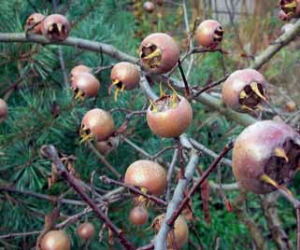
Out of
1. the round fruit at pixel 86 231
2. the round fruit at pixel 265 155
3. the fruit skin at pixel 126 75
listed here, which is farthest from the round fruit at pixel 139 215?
the round fruit at pixel 265 155

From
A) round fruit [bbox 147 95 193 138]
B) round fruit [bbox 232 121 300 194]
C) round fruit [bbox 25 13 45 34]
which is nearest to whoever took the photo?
round fruit [bbox 232 121 300 194]

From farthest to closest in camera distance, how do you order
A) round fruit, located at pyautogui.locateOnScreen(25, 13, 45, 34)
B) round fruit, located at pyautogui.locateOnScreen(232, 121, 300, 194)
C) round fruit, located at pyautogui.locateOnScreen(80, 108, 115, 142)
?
1. round fruit, located at pyautogui.locateOnScreen(25, 13, 45, 34)
2. round fruit, located at pyautogui.locateOnScreen(80, 108, 115, 142)
3. round fruit, located at pyautogui.locateOnScreen(232, 121, 300, 194)

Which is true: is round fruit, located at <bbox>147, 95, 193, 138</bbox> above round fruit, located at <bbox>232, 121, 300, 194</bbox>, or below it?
below

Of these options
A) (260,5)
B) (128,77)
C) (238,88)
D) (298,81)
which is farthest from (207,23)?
(260,5)

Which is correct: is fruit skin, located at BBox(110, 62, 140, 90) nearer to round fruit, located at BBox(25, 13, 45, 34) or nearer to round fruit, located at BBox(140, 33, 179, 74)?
round fruit, located at BBox(140, 33, 179, 74)

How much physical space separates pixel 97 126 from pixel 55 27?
291 millimetres

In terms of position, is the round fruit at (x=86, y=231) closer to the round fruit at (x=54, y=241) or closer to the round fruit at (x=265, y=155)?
the round fruit at (x=54, y=241)

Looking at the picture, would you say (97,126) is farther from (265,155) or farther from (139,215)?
(265,155)

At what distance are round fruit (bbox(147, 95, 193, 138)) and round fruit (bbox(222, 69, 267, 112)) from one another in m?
0.09

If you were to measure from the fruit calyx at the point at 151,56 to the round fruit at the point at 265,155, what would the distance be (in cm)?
34

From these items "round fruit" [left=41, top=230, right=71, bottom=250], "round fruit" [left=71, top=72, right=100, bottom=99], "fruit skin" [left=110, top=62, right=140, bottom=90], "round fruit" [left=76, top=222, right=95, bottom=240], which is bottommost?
"round fruit" [left=76, top=222, right=95, bottom=240]

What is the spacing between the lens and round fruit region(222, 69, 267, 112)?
763 mm

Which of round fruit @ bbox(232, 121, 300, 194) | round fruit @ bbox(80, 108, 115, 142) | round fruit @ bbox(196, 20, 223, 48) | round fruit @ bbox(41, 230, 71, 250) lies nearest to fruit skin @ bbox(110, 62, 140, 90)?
round fruit @ bbox(80, 108, 115, 142)

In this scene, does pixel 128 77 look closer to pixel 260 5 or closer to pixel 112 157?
pixel 112 157
